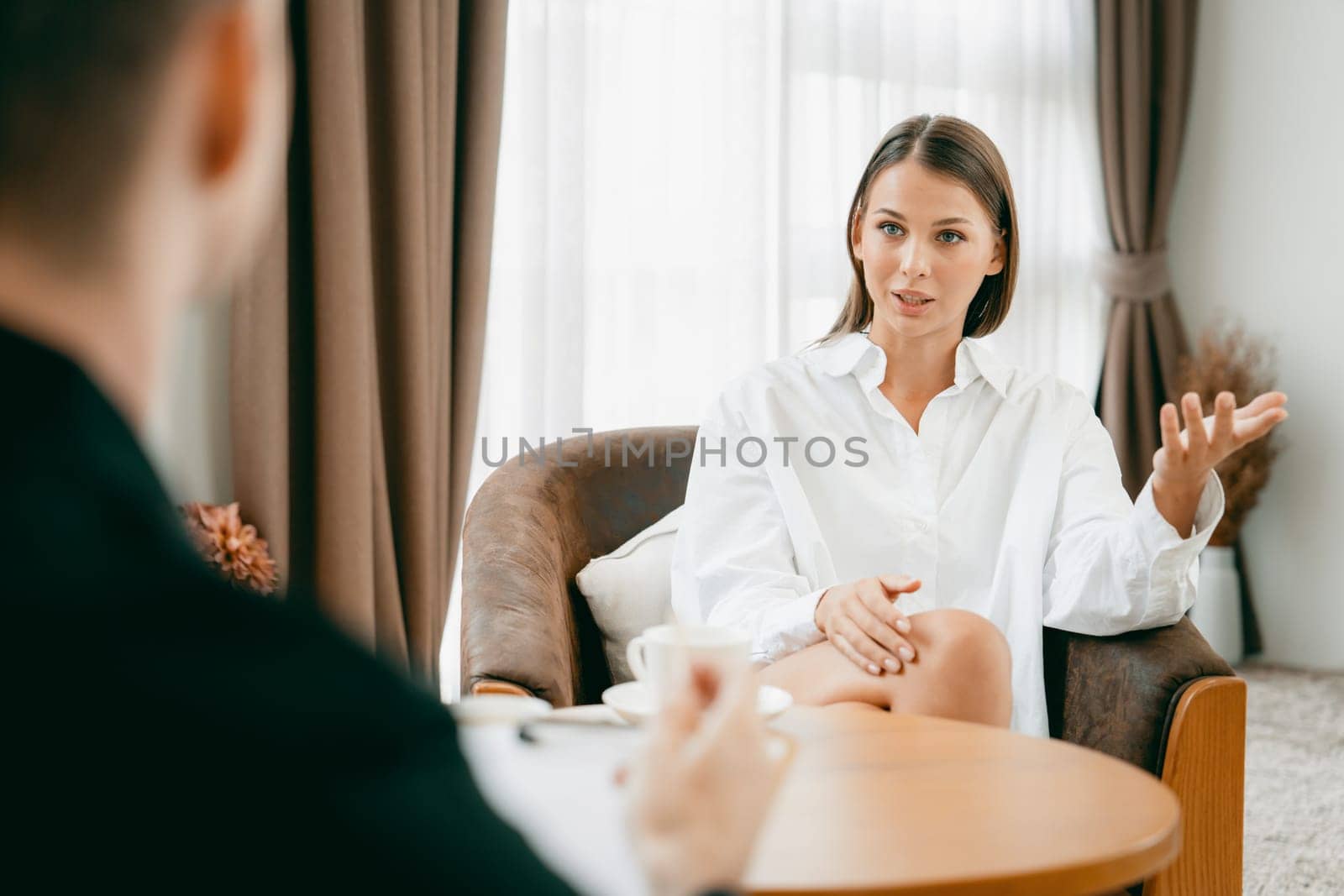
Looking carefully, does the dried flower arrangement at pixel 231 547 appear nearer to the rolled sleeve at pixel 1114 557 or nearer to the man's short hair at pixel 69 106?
the rolled sleeve at pixel 1114 557

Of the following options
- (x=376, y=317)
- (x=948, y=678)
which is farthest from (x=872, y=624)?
(x=376, y=317)

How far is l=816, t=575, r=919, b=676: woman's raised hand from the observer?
1417mm

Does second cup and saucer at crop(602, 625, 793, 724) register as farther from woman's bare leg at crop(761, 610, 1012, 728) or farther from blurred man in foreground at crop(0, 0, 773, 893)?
blurred man in foreground at crop(0, 0, 773, 893)

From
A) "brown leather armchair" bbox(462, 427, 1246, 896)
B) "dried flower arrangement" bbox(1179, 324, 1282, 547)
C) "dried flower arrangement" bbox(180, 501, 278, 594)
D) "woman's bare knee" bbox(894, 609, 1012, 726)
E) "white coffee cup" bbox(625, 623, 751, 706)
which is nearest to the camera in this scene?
"white coffee cup" bbox(625, 623, 751, 706)

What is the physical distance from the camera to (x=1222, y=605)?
4.10 m

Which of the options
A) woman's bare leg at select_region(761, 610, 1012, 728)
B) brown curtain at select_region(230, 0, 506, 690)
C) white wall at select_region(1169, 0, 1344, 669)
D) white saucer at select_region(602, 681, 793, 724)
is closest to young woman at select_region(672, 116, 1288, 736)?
woman's bare leg at select_region(761, 610, 1012, 728)

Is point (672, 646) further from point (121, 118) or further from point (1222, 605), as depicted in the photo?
point (1222, 605)

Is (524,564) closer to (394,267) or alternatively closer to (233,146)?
(394,267)

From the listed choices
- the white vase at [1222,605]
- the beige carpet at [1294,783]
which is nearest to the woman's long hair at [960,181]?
the beige carpet at [1294,783]

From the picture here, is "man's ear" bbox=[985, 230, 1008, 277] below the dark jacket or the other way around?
the other way around

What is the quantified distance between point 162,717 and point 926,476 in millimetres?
1599

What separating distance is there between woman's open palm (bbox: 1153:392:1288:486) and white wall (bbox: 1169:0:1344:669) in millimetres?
3019

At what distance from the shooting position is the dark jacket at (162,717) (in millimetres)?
347

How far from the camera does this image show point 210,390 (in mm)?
2428
